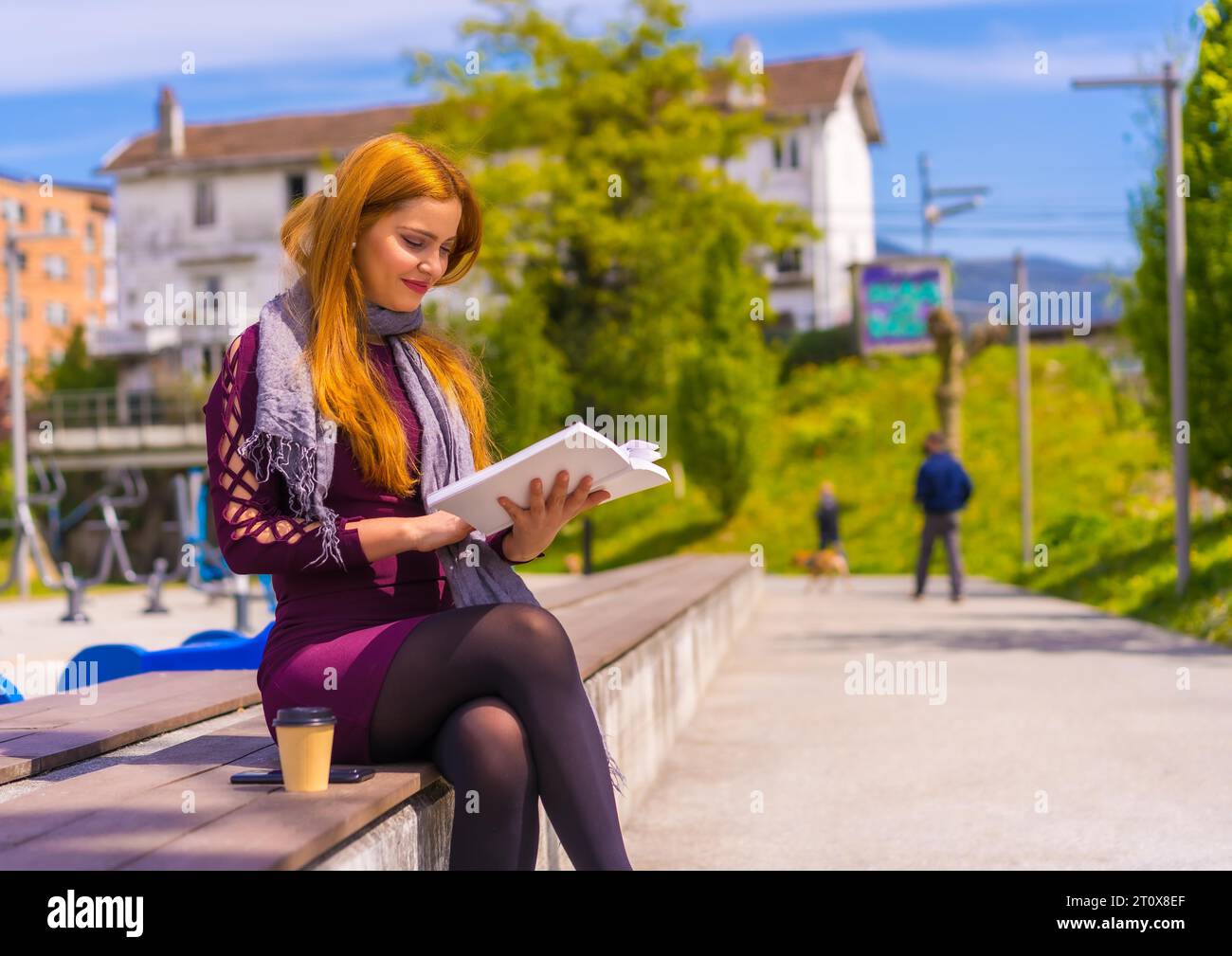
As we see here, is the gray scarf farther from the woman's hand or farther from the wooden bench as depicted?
the wooden bench

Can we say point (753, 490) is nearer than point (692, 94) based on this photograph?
Yes

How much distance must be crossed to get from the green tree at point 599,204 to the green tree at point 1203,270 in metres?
19.9

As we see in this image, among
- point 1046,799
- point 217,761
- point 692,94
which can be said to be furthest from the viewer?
point 692,94

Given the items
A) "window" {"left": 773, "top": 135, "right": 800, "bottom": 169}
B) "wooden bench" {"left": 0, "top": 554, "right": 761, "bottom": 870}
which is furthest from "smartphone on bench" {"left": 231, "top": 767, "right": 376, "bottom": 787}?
"window" {"left": 773, "top": 135, "right": 800, "bottom": 169}

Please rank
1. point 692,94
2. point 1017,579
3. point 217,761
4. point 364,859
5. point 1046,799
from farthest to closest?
point 692,94
point 1017,579
point 1046,799
point 217,761
point 364,859

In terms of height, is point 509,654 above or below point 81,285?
below

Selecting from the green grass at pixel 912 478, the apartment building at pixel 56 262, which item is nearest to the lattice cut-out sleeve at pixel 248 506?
the green grass at pixel 912 478

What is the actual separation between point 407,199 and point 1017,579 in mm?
22382

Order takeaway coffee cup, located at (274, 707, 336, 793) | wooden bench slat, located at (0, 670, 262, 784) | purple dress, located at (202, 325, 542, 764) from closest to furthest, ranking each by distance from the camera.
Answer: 1. takeaway coffee cup, located at (274, 707, 336, 793)
2. purple dress, located at (202, 325, 542, 764)
3. wooden bench slat, located at (0, 670, 262, 784)

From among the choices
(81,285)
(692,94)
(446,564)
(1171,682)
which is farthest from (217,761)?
(81,285)

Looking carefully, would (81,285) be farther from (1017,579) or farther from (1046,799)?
(1046,799)

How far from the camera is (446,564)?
358 cm

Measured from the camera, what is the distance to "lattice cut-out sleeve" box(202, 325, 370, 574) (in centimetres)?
334

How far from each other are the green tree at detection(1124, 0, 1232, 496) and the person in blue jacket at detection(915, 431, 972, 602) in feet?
8.86
